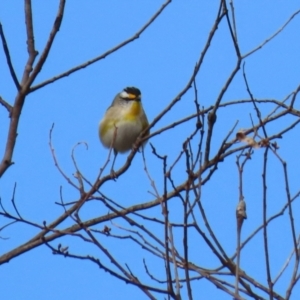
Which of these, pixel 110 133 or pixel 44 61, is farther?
pixel 110 133

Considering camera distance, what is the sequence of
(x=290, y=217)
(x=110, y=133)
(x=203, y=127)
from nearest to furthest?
(x=290, y=217)
(x=203, y=127)
(x=110, y=133)

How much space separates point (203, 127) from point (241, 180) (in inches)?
21.2

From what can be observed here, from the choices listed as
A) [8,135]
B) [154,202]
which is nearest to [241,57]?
[8,135]

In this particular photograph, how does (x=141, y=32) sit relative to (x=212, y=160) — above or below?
above

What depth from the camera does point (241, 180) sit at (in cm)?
277

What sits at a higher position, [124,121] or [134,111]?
[134,111]

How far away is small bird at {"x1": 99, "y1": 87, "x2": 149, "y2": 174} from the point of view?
24.2ft

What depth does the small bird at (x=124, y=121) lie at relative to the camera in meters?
7.38

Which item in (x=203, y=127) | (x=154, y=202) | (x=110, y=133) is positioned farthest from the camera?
(x=110, y=133)

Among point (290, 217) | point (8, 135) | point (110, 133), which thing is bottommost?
point (290, 217)

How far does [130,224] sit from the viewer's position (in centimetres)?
328

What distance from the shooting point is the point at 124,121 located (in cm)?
744

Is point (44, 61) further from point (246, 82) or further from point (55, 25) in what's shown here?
point (246, 82)

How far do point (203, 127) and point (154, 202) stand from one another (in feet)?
4.68
